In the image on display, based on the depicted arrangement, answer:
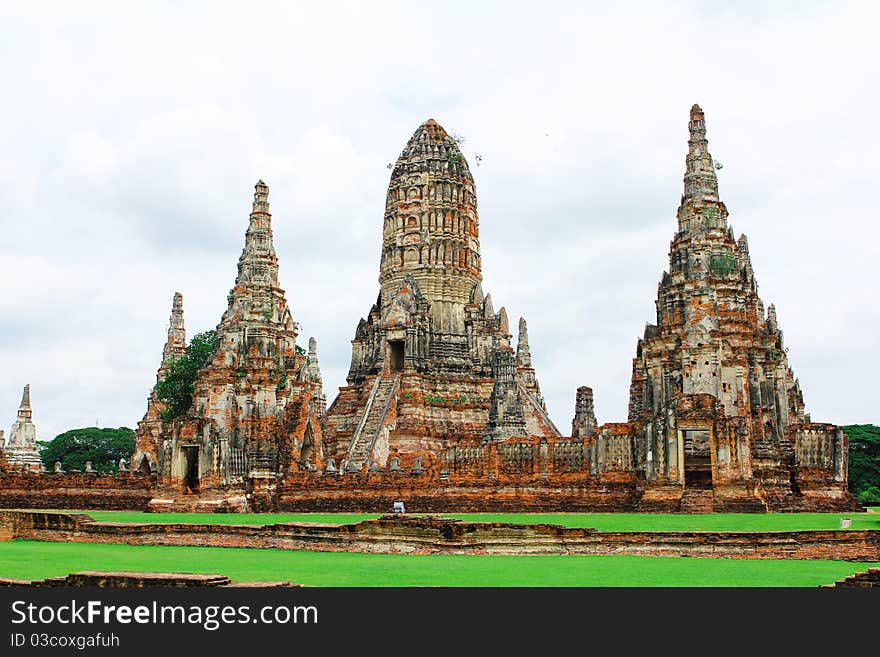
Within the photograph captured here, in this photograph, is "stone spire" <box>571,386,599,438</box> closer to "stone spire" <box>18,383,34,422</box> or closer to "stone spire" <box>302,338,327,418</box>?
"stone spire" <box>302,338,327,418</box>

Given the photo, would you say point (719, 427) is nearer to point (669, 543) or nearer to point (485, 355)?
point (669, 543)

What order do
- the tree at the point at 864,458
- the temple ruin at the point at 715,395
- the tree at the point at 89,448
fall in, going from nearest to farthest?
the temple ruin at the point at 715,395
the tree at the point at 864,458
the tree at the point at 89,448

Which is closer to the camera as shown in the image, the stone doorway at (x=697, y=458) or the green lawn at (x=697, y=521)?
the green lawn at (x=697, y=521)

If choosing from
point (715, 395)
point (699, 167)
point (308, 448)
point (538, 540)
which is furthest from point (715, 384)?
point (308, 448)

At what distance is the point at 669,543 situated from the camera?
16.4 meters

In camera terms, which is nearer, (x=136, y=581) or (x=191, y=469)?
(x=136, y=581)

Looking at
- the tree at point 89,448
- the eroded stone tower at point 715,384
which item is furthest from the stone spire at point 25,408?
the eroded stone tower at point 715,384

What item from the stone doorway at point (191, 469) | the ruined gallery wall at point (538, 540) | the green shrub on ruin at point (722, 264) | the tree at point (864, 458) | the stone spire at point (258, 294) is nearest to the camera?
the ruined gallery wall at point (538, 540)

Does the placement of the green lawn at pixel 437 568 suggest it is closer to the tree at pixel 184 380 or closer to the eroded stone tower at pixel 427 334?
the eroded stone tower at pixel 427 334

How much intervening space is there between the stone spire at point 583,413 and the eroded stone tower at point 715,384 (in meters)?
3.13

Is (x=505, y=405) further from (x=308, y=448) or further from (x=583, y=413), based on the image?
(x=308, y=448)

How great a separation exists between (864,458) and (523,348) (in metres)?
20.3

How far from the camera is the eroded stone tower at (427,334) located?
43000mm

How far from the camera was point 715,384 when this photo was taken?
97.7 feet
